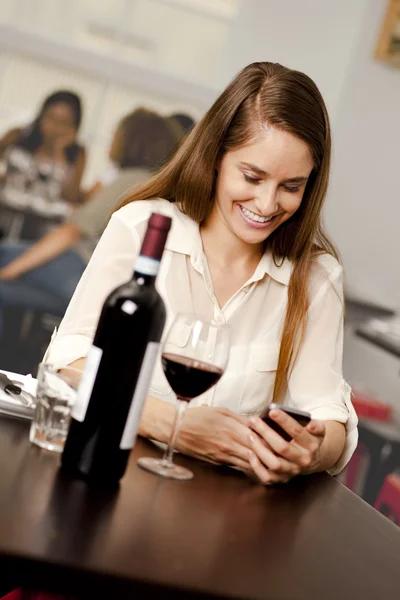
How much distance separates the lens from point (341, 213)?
216 inches

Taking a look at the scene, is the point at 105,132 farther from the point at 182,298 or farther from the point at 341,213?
the point at 182,298

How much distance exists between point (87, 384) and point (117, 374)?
0.03 metres

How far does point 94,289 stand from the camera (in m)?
1.61

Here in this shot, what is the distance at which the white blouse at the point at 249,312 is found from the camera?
5.54 feet

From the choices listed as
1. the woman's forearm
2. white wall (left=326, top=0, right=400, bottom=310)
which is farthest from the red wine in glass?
white wall (left=326, top=0, right=400, bottom=310)

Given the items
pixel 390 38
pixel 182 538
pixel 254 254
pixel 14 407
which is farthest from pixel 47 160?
pixel 182 538

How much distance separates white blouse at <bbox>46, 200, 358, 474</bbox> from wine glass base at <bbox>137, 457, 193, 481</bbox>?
506 mm

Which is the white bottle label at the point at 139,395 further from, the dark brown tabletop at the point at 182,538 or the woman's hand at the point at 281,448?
the woman's hand at the point at 281,448

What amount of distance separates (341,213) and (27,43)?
2228mm

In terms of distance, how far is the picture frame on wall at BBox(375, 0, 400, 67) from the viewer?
17.2 ft

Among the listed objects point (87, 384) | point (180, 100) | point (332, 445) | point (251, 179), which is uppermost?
point (180, 100)

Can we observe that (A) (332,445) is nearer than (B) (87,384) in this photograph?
No

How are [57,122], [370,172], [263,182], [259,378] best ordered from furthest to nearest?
1. [57,122]
2. [370,172]
3. [259,378]
4. [263,182]

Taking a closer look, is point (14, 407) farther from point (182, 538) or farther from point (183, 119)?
point (183, 119)
